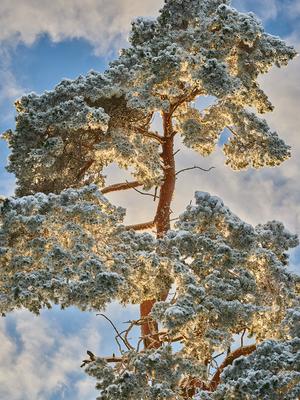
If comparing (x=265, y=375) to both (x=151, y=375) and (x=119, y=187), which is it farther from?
(x=119, y=187)

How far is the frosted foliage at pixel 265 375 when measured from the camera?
7941mm

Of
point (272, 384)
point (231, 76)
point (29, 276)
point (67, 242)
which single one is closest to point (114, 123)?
point (231, 76)

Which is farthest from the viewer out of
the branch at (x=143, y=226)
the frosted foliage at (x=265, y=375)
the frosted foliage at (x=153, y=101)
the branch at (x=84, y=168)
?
the branch at (x=143, y=226)

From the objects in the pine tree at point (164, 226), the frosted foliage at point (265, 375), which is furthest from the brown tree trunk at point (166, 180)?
the frosted foliage at point (265, 375)

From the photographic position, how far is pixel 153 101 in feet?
40.3

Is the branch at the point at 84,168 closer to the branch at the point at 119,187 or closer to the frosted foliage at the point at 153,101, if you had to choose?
the frosted foliage at the point at 153,101

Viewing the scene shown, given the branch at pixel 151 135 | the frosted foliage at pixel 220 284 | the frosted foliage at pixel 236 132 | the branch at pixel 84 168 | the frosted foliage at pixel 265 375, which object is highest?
the branch at pixel 151 135

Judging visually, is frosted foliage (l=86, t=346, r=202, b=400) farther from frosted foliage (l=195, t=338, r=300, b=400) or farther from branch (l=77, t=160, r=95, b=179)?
branch (l=77, t=160, r=95, b=179)

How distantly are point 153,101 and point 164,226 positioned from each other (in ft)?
9.63

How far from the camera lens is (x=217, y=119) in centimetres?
1366

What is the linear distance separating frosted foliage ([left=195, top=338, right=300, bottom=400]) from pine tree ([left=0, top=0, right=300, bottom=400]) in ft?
0.06

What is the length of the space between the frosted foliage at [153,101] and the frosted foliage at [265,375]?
203 inches

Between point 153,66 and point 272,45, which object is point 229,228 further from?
point 272,45

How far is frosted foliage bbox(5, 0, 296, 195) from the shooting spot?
1195 cm
